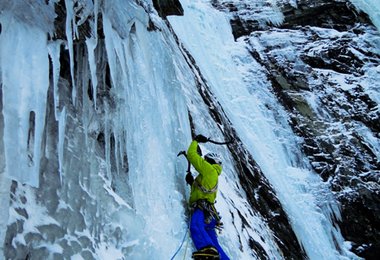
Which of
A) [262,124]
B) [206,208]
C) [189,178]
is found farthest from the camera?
[262,124]

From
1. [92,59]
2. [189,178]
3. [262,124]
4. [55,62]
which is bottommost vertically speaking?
[262,124]

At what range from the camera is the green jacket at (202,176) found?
432 centimetres

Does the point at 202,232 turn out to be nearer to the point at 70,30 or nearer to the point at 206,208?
the point at 206,208

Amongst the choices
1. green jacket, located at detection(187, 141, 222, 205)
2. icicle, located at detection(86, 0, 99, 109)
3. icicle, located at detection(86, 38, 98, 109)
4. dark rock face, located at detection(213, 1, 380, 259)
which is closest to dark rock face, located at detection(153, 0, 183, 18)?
icicle, located at detection(86, 0, 99, 109)

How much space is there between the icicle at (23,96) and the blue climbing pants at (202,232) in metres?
1.70

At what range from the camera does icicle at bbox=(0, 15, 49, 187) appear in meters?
2.89

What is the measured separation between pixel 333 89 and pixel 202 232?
9.24 metres

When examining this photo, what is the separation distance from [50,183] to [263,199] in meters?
5.42

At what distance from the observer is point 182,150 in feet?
16.2

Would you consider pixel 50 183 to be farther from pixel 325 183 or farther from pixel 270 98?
pixel 270 98

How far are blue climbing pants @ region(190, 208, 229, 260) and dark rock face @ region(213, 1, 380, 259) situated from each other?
6.26 meters

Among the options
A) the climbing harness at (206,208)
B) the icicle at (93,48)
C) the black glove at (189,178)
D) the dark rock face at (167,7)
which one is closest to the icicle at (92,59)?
the icicle at (93,48)

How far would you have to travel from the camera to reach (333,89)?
12258 millimetres

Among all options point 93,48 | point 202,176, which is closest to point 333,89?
point 202,176
